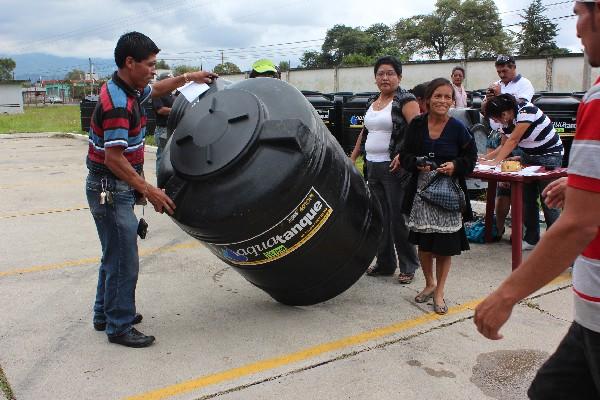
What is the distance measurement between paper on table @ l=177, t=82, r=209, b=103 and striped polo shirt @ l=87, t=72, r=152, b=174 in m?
0.34

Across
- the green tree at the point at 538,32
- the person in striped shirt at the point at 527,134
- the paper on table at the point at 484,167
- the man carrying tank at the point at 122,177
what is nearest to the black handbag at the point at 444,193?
the paper on table at the point at 484,167

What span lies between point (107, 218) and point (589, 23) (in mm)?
2766

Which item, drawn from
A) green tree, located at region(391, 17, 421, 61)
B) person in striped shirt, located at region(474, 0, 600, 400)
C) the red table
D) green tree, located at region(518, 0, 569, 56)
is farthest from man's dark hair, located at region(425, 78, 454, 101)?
green tree, located at region(391, 17, 421, 61)

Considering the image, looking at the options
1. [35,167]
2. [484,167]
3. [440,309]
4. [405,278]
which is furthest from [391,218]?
[35,167]

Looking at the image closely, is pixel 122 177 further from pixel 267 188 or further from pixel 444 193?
pixel 444 193

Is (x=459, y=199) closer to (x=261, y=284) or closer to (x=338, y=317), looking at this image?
(x=338, y=317)

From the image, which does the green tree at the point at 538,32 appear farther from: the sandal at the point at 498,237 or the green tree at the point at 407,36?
the sandal at the point at 498,237

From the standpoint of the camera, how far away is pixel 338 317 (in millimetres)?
4004

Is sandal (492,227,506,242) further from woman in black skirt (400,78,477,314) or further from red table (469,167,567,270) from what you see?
woman in black skirt (400,78,477,314)

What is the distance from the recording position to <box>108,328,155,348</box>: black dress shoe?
3574 mm

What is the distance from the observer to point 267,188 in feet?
9.91

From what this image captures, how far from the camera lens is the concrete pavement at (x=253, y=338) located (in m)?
3.12

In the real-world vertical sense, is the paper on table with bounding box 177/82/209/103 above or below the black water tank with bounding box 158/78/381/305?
above

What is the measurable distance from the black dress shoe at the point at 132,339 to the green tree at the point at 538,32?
6772cm
